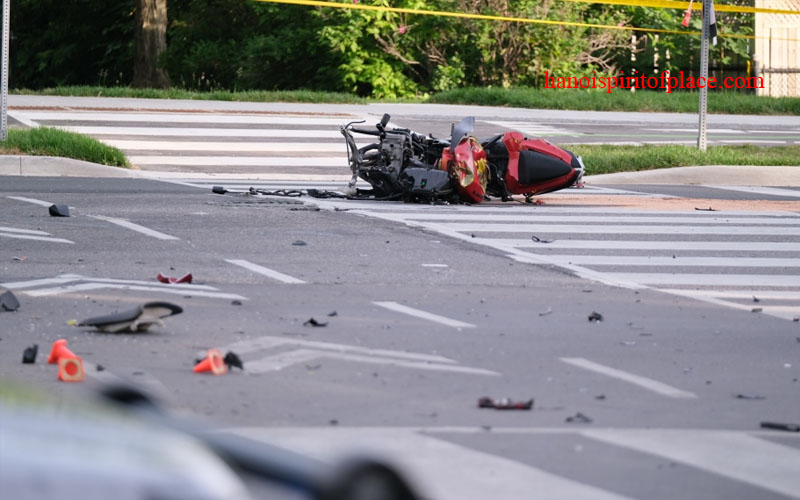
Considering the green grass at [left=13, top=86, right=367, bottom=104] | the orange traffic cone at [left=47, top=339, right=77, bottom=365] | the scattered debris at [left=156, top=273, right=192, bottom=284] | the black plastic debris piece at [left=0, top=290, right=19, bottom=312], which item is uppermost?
the green grass at [left=13, top=86, right=367, bottom=104]

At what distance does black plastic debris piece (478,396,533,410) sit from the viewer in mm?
5629

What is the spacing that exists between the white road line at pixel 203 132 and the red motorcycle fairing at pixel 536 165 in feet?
24.8

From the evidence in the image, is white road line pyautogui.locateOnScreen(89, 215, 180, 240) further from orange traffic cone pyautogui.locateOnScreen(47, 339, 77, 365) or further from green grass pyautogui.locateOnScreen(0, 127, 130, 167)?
green grass pyautogui.locateOnScreen(0, 127, 130, 167)

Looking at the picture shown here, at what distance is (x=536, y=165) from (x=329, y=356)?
849cm

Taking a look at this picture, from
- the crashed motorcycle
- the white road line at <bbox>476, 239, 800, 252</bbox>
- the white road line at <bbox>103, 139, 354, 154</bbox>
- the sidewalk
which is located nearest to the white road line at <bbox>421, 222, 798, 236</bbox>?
the white road line at <bbox>476, 239, 800, 252</bbox>

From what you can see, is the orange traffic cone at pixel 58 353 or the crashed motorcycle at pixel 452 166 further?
the crashed motorcycle at pixel 452 166

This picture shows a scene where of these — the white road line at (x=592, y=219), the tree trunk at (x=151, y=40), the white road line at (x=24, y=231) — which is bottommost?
the white road line at (x=24, y=231)

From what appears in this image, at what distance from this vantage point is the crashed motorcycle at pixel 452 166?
1456 centimetres

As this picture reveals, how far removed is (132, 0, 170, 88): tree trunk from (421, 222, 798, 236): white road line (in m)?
25.2

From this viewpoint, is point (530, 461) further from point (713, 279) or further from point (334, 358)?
point (713, 279)

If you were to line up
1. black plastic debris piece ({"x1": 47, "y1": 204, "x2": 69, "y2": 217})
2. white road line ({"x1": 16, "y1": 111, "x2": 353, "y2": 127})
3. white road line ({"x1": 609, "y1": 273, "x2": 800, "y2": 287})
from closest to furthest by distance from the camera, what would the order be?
white road line ({"x1": 609, "y1": 273, "x2": 800, "y2": 287}) → black plastic debris piece ({"x1": 47, "y1": 204, "x2": 69, "y2": 217}) → white road line ({"x1": 16, "y1": 111, "x2": 353, "y2": 127})

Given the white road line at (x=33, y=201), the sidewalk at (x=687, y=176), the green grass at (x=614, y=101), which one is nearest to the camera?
the white road line at (x=33, y=201)

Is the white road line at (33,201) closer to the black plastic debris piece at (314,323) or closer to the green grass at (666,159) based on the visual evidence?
the black plastic debris piece at (314,323)

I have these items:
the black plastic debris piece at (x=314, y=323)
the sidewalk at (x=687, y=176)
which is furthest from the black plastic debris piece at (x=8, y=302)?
the sidewalk at (x=687, y=176)
